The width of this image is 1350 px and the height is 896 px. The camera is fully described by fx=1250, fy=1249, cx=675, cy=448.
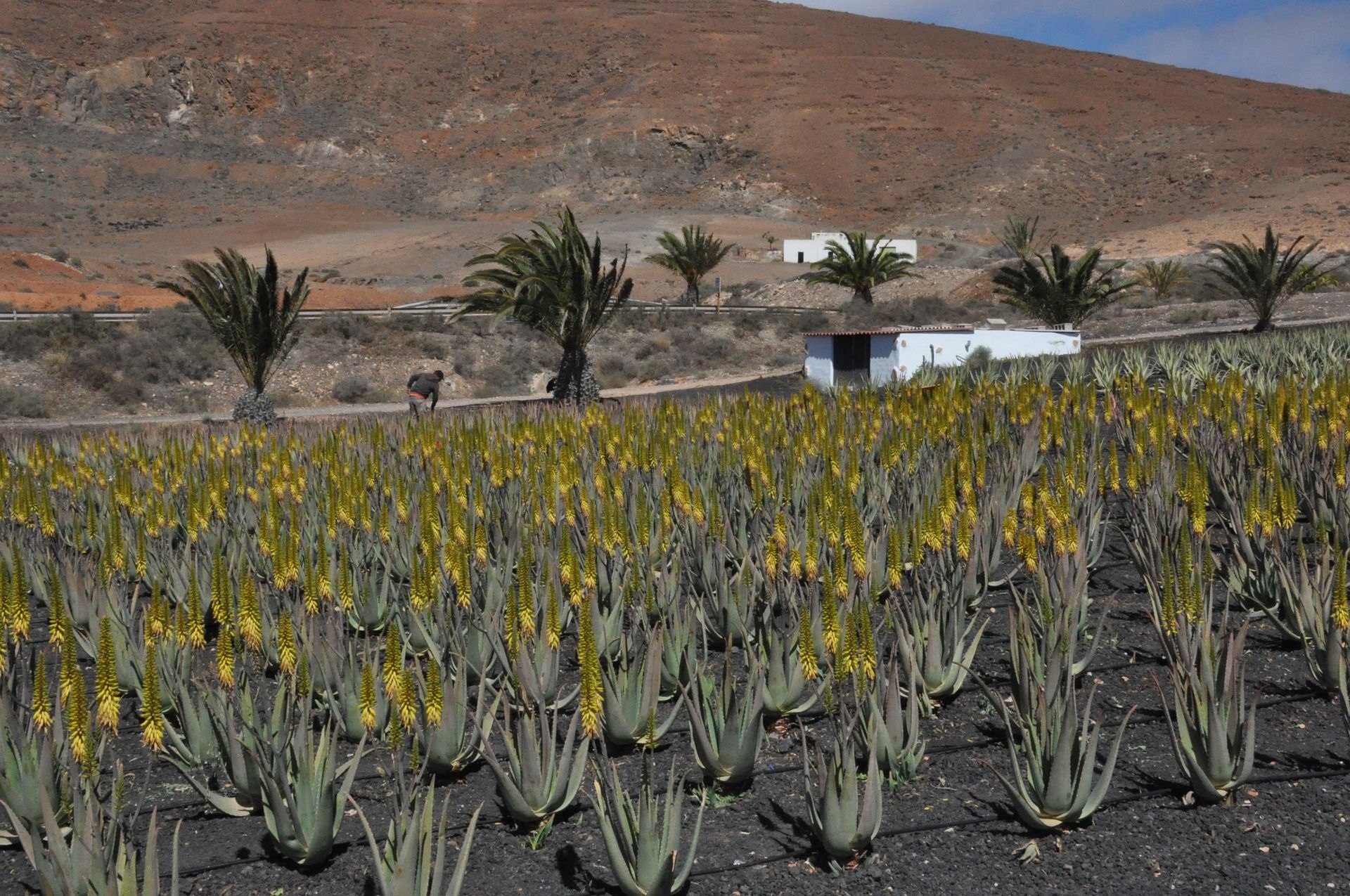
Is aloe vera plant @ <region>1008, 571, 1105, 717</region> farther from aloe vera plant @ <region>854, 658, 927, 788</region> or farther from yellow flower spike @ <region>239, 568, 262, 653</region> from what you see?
yellow flower spike @ <region>239, 568, 262, 653</region>

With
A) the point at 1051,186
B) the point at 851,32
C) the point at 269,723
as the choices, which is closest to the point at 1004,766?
the point at 269,723

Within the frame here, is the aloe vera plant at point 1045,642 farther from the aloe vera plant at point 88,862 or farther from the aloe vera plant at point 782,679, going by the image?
the aloe vera plant at point 88,862

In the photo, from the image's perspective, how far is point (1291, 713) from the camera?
4.32m

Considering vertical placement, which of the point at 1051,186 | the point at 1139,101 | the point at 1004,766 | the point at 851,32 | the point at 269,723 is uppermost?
the point at 851,32

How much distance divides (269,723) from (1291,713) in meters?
3.40

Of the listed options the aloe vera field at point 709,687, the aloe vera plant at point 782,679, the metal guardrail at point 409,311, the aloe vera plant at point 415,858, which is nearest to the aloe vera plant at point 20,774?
the aloe vera field at point 709,687

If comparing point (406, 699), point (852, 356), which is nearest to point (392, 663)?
point (406, 699)

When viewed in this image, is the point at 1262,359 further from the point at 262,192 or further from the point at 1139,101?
the point at 1139,101

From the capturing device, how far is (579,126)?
273ft

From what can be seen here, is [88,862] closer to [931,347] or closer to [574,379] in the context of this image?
[574,379]

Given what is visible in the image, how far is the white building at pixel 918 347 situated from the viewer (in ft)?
69.5

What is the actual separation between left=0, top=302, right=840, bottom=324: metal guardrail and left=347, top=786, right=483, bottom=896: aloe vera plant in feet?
72.4

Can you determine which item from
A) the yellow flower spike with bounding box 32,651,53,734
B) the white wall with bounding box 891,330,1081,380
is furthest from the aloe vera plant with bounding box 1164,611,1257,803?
the white wall with bounding box 891,330,1081,380

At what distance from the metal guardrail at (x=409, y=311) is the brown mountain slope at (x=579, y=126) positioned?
30.6 meters
